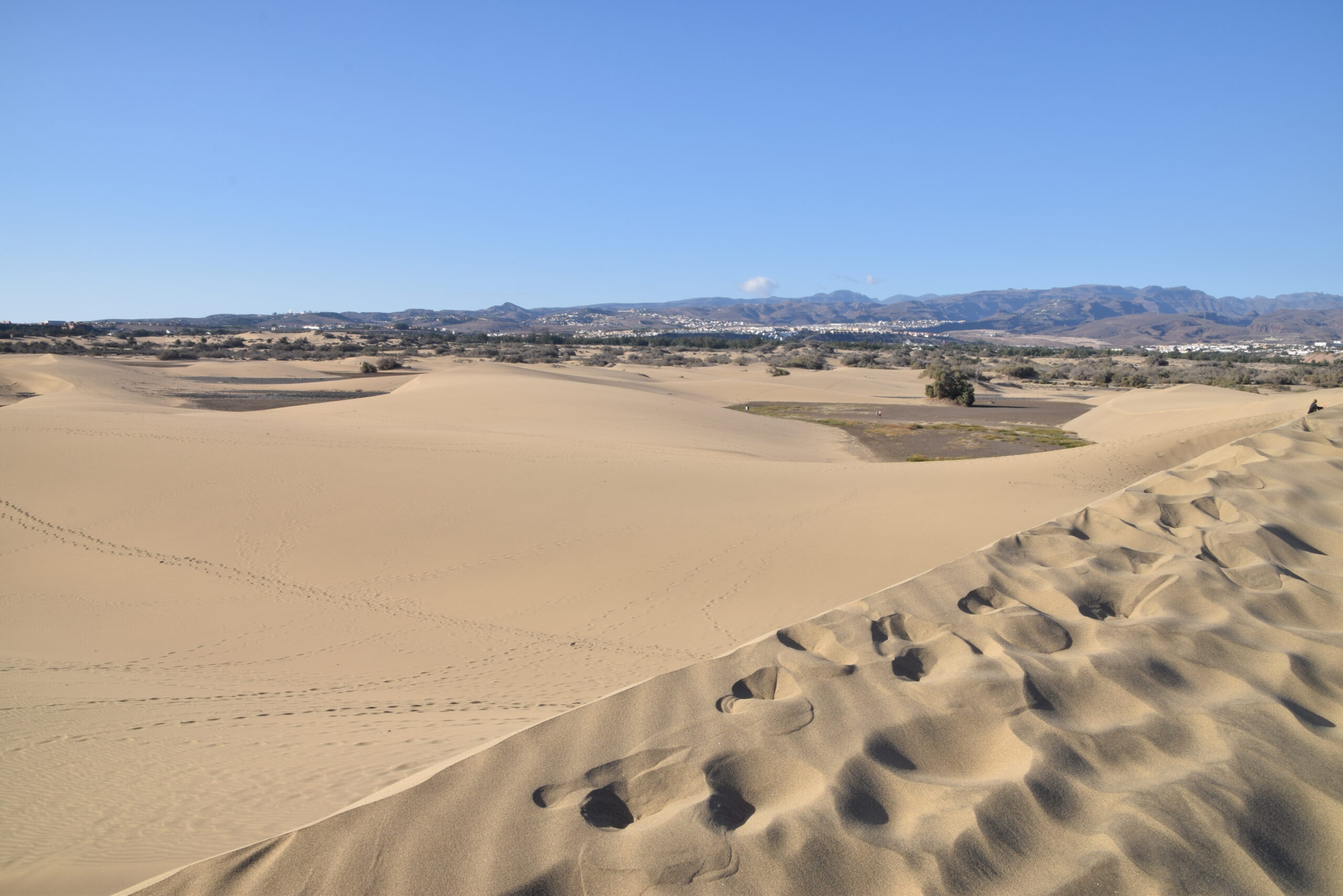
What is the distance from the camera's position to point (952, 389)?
39.1 metres

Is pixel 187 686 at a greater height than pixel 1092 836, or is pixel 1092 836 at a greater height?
pixel 1092 836

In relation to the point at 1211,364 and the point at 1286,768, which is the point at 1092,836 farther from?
the point at 1211,364

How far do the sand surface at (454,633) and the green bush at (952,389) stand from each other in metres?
17.2

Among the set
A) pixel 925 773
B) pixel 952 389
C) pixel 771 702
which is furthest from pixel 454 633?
pixel 952 389

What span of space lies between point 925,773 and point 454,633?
6066 millimetres

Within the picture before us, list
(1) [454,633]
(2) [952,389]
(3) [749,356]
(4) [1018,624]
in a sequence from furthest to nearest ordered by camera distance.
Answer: (3) [749,356], (2) [952,389], (1) [454,633], (4) [1018,624]

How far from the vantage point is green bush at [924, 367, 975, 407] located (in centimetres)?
3834

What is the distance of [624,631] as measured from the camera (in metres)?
7.71

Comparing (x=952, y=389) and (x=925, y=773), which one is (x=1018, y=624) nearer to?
(x=925, y=773)

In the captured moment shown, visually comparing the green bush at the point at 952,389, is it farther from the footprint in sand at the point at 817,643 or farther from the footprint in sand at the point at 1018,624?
the footprint in sand at the point at 817,643

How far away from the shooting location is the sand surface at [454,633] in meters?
2.32

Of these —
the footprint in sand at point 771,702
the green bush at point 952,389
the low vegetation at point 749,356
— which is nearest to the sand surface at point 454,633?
the footprint in sand at point 771,702

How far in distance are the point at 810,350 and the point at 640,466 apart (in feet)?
212

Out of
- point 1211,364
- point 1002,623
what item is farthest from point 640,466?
point 1211,364
